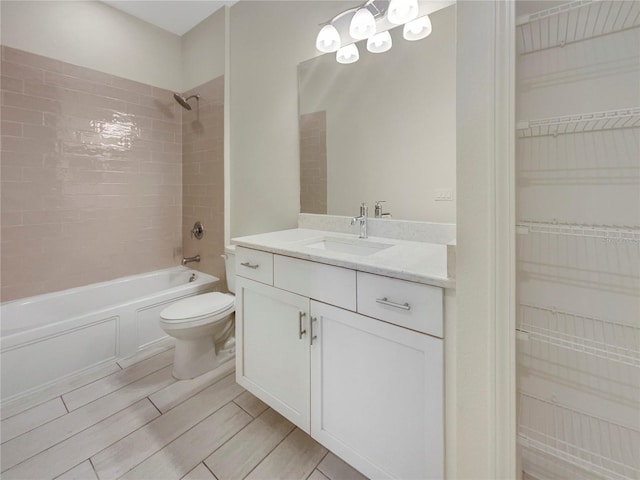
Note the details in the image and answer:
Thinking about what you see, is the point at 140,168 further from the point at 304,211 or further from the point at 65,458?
the point at 65,458

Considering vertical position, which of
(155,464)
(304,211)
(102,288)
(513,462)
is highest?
(304,211)

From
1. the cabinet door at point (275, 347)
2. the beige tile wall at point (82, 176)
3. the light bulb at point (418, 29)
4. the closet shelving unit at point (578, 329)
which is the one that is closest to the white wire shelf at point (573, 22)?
the closet shelving unit at point (578, 329)

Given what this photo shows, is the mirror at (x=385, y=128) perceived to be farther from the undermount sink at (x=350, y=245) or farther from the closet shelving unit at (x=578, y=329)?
the closet shelving unit at (x=578, y=329)

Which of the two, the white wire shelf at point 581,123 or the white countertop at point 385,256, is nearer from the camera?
the white wire shelf at point 581,123

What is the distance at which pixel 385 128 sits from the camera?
1.55 metres

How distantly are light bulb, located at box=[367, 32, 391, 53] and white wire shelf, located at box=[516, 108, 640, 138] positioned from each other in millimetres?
888

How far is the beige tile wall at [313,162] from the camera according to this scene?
6.04 ft

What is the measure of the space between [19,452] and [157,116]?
2.48 meters

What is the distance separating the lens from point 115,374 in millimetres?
1904

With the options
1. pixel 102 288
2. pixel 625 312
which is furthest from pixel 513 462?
pixel 102 288

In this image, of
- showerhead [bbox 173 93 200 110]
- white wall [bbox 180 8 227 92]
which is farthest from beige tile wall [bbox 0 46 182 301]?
white wall [bbox 180 8 227 92]

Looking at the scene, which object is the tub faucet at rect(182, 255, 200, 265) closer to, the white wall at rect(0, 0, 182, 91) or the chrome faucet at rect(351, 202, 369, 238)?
the white wall at rect(0, 0, 182, 91)

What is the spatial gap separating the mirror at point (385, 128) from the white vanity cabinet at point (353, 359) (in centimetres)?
62

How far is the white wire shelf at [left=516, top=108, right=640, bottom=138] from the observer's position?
2.67 feet
